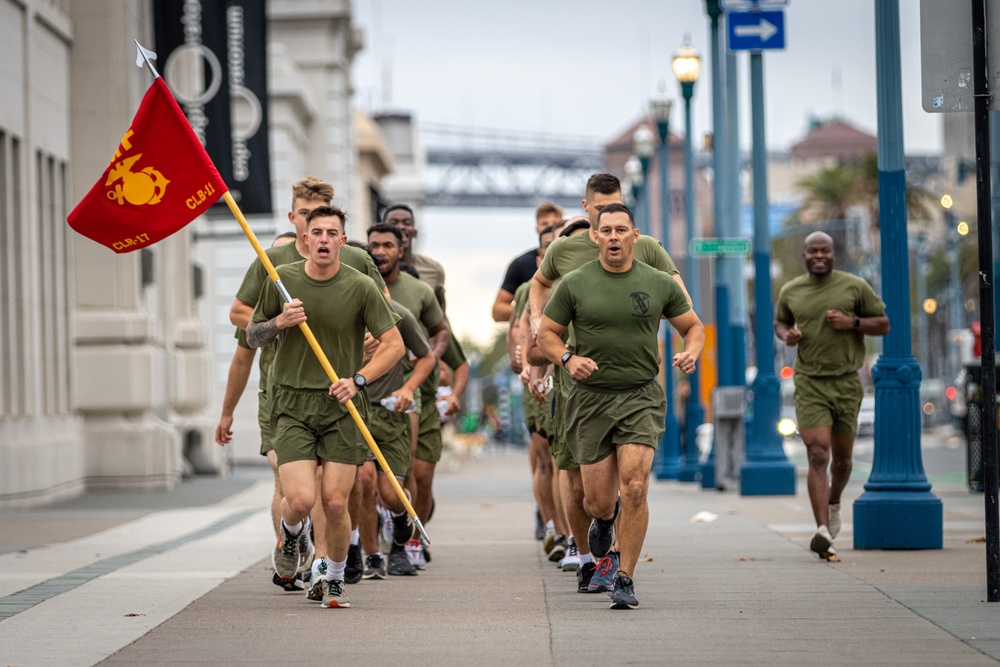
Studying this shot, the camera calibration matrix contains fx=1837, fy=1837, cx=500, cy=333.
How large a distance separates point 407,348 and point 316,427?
6.33 feet

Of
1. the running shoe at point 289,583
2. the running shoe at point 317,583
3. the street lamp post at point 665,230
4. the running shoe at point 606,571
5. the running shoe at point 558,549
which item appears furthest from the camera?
the street lamp post at point 665,230

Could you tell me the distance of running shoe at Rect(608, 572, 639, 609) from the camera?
9.18 m

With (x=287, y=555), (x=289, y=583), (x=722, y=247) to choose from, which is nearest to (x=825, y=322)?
(x=289, y=583)

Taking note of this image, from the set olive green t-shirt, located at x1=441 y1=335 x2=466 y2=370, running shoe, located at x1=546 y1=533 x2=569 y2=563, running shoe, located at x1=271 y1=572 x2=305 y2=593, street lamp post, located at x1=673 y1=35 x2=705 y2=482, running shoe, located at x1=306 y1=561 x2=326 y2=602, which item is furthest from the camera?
street lamp post, located at x1=673 y1=35 x2=705 y2=482

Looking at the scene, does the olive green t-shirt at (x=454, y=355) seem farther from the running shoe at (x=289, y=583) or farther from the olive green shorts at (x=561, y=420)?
the running shoe at (x=289, y=583)

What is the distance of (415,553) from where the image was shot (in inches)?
474

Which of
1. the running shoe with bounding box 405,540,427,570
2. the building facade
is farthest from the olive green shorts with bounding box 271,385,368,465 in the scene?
the building facade

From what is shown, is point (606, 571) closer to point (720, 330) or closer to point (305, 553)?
point (305, 553)

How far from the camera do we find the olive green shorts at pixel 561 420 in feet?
34.6

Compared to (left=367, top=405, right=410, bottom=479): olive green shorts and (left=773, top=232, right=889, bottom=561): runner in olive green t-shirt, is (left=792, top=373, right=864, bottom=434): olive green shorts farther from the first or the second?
(left=367, top=405, right=410, bottom=479): olive green shorts

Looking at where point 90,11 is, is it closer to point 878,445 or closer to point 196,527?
point 196,527

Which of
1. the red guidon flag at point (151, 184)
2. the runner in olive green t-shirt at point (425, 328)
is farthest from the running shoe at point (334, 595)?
the runner in olive green t-shirt at point (425, 328)

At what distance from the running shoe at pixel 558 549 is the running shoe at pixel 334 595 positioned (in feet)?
10.2

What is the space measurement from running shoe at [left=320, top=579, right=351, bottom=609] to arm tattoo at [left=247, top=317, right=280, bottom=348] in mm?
1288
